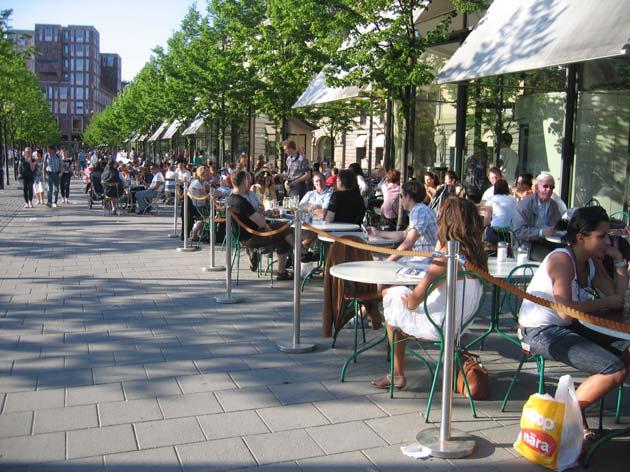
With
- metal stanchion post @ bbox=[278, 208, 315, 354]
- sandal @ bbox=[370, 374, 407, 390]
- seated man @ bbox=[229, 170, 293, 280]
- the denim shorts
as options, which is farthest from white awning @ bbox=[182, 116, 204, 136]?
the denim shorts

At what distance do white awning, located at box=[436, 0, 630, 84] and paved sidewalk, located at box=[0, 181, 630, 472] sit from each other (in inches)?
161

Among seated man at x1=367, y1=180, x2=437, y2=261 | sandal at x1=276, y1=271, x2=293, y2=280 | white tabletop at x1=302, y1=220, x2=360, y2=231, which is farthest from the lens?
sandal at x1=276, y1=271, x2=293, y2=280

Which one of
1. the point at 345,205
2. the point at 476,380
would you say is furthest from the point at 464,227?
the point at 345,205

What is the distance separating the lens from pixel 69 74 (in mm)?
157375

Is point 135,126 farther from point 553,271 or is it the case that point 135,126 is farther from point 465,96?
point 553,271

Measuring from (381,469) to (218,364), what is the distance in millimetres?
2161

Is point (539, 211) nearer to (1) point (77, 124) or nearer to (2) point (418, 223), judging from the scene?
(2) point (418, 223)

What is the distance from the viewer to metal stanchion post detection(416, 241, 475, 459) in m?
3.67

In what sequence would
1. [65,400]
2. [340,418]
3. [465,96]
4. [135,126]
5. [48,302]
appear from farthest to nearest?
[135,126]
[465,96]
[48,302]
[65,400]
[340,418]

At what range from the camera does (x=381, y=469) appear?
3.65 meters

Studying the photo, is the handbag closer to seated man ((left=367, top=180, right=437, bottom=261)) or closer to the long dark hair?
the long dark hair

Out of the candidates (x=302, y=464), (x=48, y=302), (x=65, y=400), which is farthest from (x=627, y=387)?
(x=48, y=302)

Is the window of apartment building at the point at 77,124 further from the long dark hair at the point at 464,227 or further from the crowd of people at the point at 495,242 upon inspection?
the long dark hair at the point at 464,227

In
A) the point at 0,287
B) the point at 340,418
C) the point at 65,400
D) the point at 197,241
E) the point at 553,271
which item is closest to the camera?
the point at 553,271
